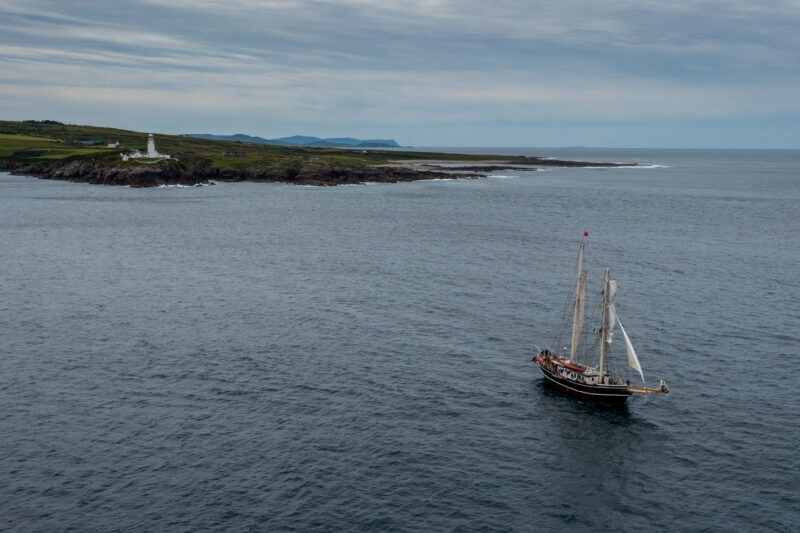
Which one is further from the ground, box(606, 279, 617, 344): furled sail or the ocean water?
box(606, 279, 617, 344): furled sail

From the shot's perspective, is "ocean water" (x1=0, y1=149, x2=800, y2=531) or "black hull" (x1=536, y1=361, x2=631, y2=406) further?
"black hull" (x1=536, y1=361, x2=631, y2=406)

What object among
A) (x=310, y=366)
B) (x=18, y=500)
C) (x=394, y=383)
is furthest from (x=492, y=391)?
(x=18, y=500)

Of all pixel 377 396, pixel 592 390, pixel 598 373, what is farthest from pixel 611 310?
pixel 377 396

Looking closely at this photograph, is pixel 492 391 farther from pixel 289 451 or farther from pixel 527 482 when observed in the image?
pixel 289 451

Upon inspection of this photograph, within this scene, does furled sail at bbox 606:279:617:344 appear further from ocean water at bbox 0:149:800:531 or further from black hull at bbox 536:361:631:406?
ocean water at bbox 0:149:800:531

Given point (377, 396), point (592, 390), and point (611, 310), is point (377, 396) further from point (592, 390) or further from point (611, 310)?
point (611, 310)

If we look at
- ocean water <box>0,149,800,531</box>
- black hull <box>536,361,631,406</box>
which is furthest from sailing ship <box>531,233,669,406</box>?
ocean water <box>0,149,800,531</box>
